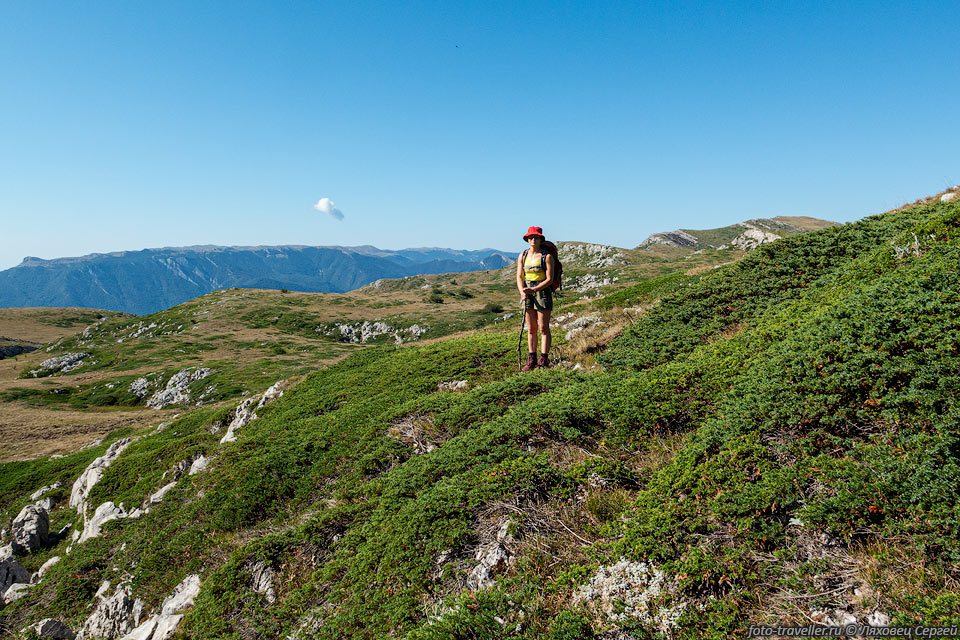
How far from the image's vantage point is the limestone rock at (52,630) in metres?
8.75

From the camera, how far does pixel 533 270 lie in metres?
11.9

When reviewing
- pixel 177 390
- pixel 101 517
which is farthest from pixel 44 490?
pixel 177 390

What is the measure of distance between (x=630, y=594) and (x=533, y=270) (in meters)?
8.68

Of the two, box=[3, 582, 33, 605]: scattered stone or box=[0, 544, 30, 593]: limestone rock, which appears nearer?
box=[3, 582, 33, 605]: scattered stone

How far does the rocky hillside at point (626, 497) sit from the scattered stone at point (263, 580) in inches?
1.2

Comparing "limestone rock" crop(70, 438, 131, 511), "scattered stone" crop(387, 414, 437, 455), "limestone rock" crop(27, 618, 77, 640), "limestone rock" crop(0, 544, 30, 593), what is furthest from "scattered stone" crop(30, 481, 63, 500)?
"scattered stone" crop(387, 414, 437, 455)

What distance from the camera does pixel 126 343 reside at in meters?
102

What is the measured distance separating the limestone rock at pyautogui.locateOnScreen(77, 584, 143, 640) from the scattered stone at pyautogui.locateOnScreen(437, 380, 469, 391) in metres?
8.70

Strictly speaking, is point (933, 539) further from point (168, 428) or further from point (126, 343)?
point (126, 343)

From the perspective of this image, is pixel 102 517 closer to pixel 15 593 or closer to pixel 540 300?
pixel 15 593

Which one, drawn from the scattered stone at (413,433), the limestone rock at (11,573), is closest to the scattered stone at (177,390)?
the limestone rock at (11,573)

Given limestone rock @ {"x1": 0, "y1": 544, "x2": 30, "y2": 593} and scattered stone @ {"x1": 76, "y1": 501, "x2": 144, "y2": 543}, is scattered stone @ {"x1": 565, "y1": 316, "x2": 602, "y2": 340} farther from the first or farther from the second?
limestone rock @ {"x1": 0, "y1": 544, "x2": 30, "y2": 593}

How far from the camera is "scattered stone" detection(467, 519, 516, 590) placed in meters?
5.55

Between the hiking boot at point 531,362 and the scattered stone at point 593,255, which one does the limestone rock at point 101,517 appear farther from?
the scattered stone at point 593,255
